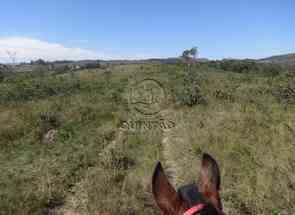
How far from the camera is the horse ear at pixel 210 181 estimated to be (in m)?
1.02

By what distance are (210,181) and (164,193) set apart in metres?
0.26

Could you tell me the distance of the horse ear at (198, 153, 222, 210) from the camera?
102cm

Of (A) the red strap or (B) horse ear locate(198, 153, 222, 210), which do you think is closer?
(A) the red strap

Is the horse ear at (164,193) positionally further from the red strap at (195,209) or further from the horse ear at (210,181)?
the horse ear at (210,181)

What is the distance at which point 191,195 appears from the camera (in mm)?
990

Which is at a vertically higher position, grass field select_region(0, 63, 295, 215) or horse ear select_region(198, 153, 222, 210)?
horse ear select_region(198, 153, 222, 210)

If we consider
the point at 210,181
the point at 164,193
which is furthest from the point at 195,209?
the point at 210,181

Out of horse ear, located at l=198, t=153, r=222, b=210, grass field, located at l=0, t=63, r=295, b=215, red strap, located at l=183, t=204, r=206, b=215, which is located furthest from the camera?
grass field, located at l=0, t=63, r=295, b=215

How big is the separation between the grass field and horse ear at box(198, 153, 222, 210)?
3.37 meters

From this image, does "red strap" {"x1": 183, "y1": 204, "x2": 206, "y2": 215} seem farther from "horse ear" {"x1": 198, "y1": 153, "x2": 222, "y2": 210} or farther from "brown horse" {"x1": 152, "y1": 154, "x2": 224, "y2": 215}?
"horse ear" {"x1": 198, "y1": 153, "x2": 222, "y2": 210}

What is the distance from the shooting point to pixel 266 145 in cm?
621

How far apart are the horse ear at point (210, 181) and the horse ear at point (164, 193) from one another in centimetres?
18

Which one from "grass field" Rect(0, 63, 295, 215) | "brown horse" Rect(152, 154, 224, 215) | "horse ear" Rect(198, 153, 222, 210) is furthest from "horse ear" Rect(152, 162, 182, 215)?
"grass field" Rect(0, 63, 295, 215)

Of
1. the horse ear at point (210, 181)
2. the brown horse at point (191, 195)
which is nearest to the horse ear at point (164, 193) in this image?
the brown horse at point (191, 195)
